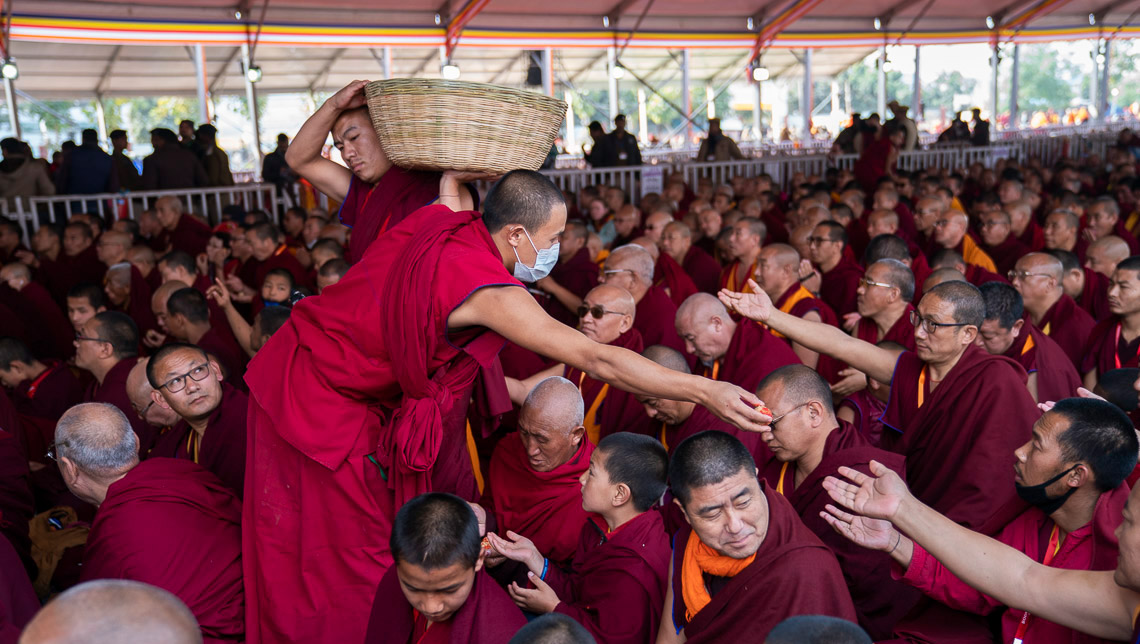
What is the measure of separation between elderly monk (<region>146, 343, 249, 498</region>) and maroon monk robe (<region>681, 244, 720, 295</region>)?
409cm

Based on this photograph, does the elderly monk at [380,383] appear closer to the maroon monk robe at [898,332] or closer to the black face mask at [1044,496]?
the black face mask at [1044,496]

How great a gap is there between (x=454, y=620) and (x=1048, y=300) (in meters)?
4.28

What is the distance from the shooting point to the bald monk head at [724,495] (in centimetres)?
247

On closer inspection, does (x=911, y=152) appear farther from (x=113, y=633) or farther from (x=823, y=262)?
(x=113, y=633)

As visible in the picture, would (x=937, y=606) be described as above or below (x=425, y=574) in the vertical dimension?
→ below

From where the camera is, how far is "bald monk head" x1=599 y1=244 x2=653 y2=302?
5.54 m

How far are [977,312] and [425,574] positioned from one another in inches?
97.1

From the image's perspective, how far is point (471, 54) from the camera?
2339 cm

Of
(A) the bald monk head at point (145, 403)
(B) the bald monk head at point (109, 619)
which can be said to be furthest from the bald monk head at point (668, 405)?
(B) the bald monk head at point (109, 619)

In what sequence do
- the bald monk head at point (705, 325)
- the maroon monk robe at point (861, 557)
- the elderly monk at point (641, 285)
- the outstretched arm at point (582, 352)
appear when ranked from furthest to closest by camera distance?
the elderly monk at point (641, 285) < the bald monk head at point (705, 325) < the maroon monk robe at point (861, 557) < the outstretched arm at point (582, 352)

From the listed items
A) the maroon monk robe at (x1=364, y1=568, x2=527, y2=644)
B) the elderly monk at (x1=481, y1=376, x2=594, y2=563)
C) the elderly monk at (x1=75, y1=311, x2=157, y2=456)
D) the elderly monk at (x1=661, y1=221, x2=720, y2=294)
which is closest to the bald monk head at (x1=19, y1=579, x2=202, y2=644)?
the maroon monk robe at (x1=364, y1=568, x2=527, y2=644)

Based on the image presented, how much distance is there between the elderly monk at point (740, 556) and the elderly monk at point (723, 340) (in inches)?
70.9

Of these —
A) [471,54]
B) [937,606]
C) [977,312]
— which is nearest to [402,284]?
[937,606]

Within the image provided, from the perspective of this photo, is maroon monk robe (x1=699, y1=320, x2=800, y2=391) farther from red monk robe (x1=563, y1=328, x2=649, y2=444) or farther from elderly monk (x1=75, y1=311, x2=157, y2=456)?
elderly monk (x1=75, y1=311, x2=157, y2=456)
